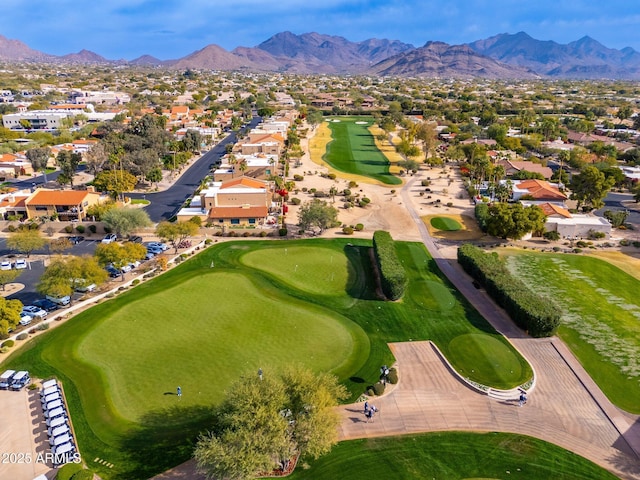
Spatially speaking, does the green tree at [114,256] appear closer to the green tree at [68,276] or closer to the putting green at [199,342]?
the green tree at [68,276]

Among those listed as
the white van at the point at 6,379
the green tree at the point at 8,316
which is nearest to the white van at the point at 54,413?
the white van at the point at 6,379

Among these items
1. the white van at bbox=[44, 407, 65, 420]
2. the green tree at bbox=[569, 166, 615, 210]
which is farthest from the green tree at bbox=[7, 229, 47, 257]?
the green tree at bbox=[569, 166, 615, 210]

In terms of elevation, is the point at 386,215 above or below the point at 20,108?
below

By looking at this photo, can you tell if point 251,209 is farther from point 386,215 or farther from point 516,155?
point 516,155

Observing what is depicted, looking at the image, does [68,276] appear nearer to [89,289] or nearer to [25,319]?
[25,319]

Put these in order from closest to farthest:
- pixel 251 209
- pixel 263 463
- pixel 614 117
A: pixel 263 463 → pixel 251 209 → pixel 614 117

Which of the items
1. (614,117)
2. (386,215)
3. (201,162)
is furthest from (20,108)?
(614,117)

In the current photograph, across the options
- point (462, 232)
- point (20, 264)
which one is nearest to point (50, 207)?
point (20, 264)
